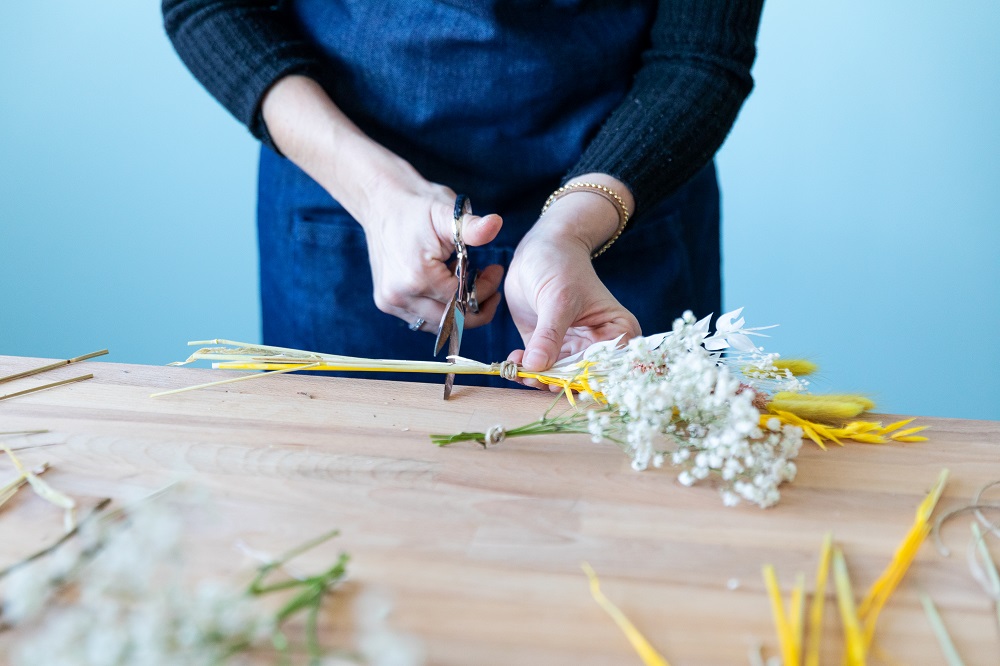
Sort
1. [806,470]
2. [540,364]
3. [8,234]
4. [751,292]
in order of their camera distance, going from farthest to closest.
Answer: [751,292], [8,234], [540,364], [806,470]

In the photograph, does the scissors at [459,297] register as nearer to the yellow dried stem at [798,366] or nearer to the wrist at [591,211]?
the wrist at [591,211]

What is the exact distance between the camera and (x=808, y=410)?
28.6 inches

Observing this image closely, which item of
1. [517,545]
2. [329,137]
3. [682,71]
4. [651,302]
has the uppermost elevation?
[682,71]

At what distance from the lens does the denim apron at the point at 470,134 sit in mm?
1003

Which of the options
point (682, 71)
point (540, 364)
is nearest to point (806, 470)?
point (540, 364)

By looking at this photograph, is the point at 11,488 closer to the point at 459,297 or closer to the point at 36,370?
the point at 36,370

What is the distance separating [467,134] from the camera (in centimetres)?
104

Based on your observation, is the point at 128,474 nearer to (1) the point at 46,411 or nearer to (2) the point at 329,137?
(1) the point at 46,411

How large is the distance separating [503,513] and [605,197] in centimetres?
49

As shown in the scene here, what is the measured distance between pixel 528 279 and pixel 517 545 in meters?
0.37

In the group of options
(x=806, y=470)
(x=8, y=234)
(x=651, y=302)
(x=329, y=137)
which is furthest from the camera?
(x=8, y=234)

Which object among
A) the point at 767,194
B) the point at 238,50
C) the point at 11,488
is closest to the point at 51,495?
the point at 11,488

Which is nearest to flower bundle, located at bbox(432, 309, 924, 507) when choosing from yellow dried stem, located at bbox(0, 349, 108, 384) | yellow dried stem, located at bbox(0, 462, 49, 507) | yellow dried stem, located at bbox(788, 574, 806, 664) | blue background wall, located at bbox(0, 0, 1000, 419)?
yellow dried stem, located at bbox(788, 574, 806, 664)

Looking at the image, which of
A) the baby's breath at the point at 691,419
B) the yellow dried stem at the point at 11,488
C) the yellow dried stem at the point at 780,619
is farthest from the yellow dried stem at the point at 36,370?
the yellow dried stem at the point at 780,619
